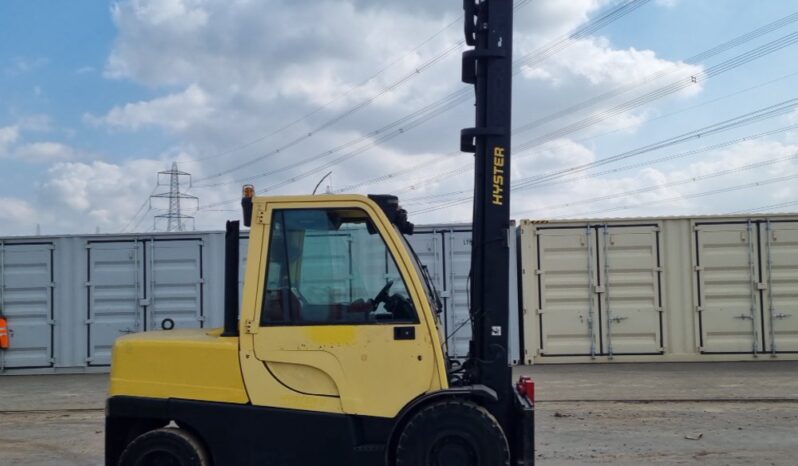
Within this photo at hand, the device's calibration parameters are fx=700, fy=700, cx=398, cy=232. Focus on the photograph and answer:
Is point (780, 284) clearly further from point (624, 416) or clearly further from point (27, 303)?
point (27, 303)

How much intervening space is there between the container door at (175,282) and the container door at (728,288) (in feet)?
30.8

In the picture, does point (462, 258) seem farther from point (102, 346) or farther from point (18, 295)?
point (18, 295)

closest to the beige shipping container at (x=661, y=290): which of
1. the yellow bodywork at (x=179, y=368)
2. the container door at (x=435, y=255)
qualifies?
the container door at (x=435, y=255)

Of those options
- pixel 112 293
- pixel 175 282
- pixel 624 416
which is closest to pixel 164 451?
pixel 624 416

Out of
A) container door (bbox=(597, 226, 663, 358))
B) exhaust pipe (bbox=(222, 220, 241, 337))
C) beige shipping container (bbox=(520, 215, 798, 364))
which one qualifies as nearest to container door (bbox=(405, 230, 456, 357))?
beige shipping container (bbox=(520, 215, 798, 364))

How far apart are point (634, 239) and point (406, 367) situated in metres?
9.55

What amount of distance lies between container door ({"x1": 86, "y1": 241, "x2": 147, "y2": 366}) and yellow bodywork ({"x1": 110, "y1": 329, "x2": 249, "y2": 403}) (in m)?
8.70

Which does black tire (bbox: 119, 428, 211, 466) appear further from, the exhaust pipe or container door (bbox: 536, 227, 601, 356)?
container door (bbox: 536, 227, 601, 356)

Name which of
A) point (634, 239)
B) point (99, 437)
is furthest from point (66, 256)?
point (634, 239)

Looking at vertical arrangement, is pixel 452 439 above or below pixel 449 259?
below

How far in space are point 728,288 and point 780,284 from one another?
945 mm

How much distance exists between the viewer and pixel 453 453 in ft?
15.0

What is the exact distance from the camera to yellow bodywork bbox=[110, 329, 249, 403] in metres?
4.77

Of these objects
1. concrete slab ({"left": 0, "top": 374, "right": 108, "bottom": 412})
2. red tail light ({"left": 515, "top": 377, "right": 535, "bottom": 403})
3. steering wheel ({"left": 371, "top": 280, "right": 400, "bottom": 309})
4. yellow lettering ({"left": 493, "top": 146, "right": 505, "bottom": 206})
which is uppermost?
yellow lettering ({"left": 493, "top": 146, "right": 505, "bottom": 206})
